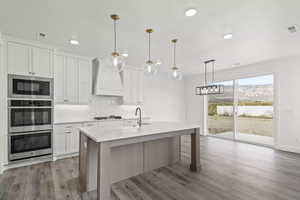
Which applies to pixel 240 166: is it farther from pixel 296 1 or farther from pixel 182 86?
pixel 182 86

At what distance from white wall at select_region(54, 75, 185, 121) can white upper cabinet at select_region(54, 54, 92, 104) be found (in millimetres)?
491

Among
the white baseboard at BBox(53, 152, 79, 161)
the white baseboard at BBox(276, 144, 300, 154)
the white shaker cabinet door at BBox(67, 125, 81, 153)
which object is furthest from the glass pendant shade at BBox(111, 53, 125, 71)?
the white baseboard at BBox(276, 144, 300, 154)

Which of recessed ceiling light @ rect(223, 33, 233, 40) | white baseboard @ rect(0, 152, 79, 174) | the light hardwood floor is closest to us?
the light hardwood floor

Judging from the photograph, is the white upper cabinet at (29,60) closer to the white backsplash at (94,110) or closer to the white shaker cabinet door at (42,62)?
the white shaker cabinet door at (42,62)

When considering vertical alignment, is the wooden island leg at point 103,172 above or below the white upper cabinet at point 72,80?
below

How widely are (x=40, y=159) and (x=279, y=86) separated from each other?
270 inches

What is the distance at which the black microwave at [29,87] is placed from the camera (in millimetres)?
2953

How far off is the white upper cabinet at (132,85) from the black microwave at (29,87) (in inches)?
85.7

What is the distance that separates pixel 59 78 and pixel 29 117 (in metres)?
1.14

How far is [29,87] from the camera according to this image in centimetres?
313

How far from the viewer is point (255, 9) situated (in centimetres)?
204

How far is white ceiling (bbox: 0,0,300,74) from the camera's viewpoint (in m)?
1.97

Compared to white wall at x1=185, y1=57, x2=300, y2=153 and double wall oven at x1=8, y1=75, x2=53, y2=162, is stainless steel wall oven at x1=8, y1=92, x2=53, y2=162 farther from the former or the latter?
white wall at x1=185, y1=57, x2=300, y2=153

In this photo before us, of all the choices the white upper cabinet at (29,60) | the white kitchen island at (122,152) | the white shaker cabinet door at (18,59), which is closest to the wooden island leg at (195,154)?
the white kitchen island at (122,152)
